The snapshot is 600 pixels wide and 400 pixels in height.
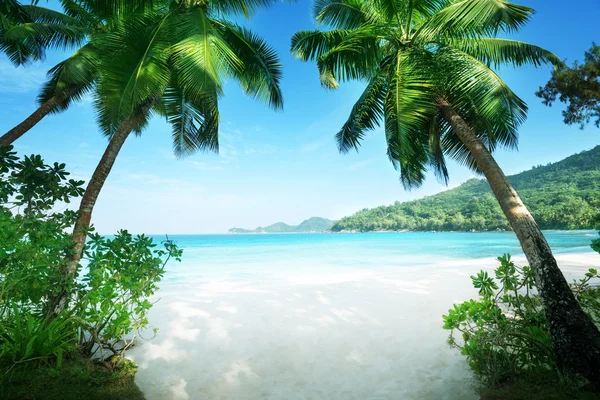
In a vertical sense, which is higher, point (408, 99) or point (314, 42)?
point (314, 42)

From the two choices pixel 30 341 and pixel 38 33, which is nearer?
pixel 30 341

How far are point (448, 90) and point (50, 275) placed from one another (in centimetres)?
594

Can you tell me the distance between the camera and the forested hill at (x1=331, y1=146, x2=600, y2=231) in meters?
36.8

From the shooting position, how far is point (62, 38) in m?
6.75

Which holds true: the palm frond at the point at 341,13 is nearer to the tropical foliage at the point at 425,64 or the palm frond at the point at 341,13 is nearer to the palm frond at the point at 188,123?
the tropical foliage at the point at 425,64

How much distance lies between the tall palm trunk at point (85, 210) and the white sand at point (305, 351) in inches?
45.8

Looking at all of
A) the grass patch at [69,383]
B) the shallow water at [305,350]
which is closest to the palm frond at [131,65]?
the grass patch at [69,383]

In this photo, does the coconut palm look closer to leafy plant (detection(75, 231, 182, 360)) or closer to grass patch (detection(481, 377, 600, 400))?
leafy plant (detection(75, 231, 182, 360))

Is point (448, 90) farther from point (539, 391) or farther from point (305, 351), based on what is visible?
point (305, 351)

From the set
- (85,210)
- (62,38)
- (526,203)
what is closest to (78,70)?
(62,38)

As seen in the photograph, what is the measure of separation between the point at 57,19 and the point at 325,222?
6258 inches

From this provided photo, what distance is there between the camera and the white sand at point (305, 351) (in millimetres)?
2867

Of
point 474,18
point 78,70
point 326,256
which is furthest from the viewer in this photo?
point 326,256

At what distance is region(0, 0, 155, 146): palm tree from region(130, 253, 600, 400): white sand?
4443 mm
